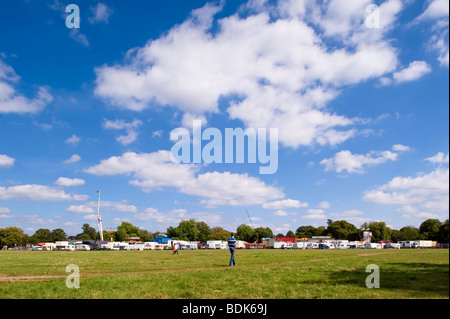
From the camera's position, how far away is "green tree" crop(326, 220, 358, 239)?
160000 mm

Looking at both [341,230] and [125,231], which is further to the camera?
[125,231]

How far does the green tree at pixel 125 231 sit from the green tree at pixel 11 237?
47.6 meters

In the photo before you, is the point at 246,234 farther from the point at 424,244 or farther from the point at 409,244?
the point at 424,244

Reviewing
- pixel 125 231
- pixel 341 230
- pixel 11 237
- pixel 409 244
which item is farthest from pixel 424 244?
pixel 11 237

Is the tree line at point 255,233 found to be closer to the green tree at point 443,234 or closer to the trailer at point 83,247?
the green tree at point 443,234

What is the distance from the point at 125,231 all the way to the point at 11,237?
180ft

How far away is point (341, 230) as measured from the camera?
6314 inches

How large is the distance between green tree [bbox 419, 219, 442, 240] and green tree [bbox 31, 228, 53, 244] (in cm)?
20419

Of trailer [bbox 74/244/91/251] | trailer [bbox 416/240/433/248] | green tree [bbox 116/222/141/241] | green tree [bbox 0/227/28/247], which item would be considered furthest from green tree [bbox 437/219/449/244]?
green tree [bbox 0/227/28/247]

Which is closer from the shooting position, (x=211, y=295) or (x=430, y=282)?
(x=211, y=295)
